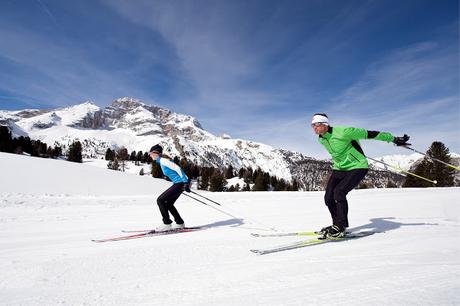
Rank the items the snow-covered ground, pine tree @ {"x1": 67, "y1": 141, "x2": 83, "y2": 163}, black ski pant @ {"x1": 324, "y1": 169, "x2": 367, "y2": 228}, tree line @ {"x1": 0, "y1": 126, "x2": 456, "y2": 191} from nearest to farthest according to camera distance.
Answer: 1. the snow-covered ground
2. black ski pant @ {"x1": 324, "y1": 169, "x2": 367, "y2": 228}
3. tree line @ {"x1": 0, "y1": 126, "x2": 456, "y2": 191}
4. pine tree @ {"x1": 67, "y1": 141, "x2": 83, "y2": 163}

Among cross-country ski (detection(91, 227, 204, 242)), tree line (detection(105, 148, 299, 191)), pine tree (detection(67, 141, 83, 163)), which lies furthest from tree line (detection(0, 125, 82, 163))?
cross-country ski (detection(91, 227, 204, 242))

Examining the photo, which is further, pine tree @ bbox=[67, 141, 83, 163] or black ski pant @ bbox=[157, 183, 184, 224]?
pine tree @ bbox=[67, 141, 83, 163]

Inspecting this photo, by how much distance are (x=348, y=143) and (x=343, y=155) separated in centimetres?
25

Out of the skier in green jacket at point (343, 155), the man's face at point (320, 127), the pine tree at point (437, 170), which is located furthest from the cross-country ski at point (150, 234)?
the pine tree at point (437, 170)

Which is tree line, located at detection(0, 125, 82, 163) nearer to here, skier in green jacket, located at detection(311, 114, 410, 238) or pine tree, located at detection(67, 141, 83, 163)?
pine tree, located at detection(67, 141, 83, 163)

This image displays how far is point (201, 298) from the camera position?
2.72 metres

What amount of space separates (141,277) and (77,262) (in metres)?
1.30

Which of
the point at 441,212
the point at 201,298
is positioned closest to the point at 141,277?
the point at 201,298

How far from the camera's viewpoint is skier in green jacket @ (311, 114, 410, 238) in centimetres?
543

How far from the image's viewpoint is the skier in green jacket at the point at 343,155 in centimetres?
543

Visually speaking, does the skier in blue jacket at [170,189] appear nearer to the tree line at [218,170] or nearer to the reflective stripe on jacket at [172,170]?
the reflective stripe on jacket at [172,170]

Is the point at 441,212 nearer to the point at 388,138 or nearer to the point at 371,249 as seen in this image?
the point at 388,138

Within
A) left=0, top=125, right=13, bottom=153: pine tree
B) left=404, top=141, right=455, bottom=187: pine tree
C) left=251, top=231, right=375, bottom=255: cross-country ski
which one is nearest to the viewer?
left=251, top=231, right=375, bottom=255: cross-country ski

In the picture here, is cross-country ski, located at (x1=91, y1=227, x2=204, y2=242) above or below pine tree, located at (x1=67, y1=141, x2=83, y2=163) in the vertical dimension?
below
